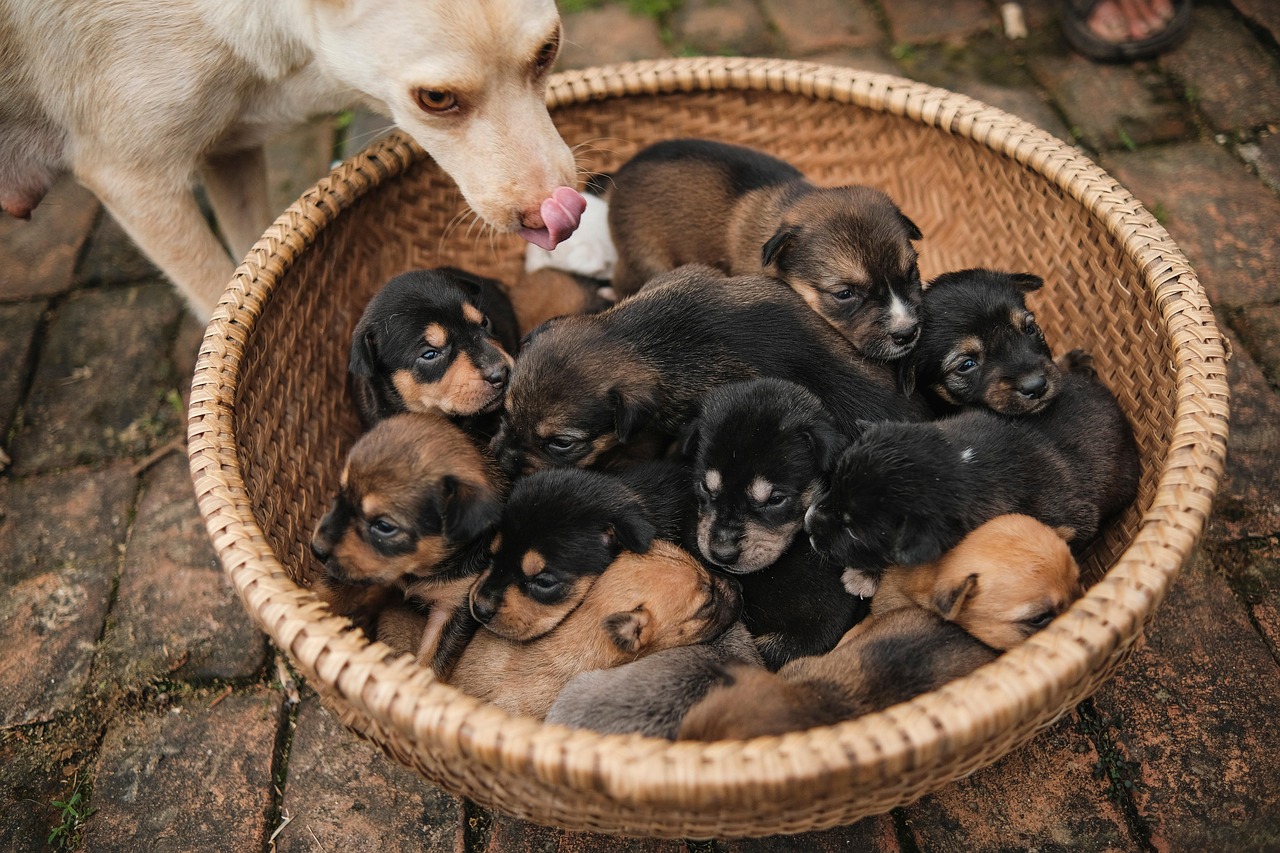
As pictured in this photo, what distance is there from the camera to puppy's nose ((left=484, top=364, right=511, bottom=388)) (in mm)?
3252

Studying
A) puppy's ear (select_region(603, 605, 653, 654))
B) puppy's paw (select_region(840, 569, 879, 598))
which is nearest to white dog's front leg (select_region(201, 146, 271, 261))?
puppy's ear (select_region(603, 605, 653, 654))

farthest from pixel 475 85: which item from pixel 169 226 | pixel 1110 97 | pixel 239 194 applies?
pixel 1110 97

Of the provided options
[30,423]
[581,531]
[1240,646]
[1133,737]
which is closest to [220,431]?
[581,531]

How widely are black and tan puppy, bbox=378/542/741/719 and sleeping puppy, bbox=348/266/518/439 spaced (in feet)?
2.61

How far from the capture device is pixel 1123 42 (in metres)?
5.36

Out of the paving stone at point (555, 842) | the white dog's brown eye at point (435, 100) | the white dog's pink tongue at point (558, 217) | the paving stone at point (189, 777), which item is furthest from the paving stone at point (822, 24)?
the paving stone at point (189, 777)

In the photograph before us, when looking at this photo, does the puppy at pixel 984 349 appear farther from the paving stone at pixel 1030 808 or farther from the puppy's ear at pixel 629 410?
the paving stone at pixel 1030 808

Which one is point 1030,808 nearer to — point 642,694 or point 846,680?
point 846,680

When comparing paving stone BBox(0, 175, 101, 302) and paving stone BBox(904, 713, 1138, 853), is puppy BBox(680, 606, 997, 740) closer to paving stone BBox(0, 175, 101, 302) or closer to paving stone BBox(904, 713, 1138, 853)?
paving stone BBox(904, 713, 1138, 853)

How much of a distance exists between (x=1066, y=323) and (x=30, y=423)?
176 inches

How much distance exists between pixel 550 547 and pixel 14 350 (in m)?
3.37

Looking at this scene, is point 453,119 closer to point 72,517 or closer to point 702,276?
point 702,276

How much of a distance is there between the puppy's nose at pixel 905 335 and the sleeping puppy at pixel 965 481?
297mm

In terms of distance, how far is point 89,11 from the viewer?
3.30 m
